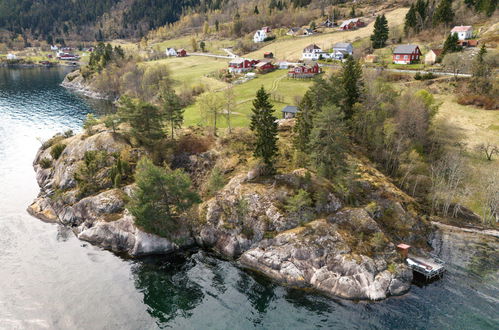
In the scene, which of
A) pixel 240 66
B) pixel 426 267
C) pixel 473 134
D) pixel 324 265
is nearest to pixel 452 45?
pixel 473 134

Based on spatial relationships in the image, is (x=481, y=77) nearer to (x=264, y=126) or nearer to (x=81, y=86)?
(x=264, y=126)

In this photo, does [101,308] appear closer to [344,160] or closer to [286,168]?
[286,168]

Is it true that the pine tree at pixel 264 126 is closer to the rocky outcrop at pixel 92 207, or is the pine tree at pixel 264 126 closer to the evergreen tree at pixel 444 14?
the rocky outcrop at pixel 92 207

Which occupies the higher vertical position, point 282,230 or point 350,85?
point 350,85

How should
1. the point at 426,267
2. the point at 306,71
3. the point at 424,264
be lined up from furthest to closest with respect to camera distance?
the point at 306,71 < the point at 424,264 < the point at 426,267

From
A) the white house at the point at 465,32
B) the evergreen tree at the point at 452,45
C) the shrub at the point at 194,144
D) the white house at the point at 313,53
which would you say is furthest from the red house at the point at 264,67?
the shrub at the point at 194,144

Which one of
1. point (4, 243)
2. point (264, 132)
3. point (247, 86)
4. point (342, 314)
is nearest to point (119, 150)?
point (4, 243)

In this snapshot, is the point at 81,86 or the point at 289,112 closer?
the point at 289,112
